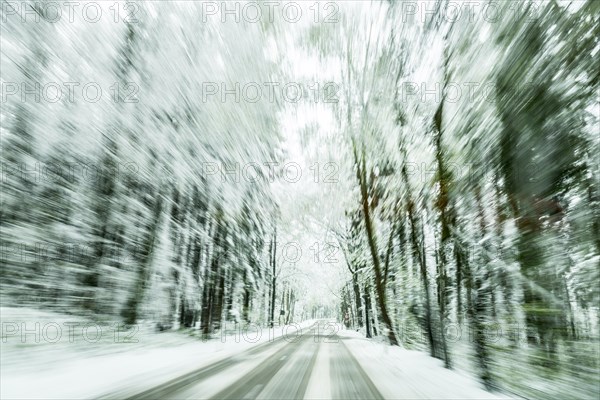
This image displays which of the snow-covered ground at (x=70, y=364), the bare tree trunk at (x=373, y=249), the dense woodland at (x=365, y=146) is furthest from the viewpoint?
the bare tree trunk at (x=373, y=249)

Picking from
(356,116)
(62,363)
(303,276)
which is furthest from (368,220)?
(303,276)

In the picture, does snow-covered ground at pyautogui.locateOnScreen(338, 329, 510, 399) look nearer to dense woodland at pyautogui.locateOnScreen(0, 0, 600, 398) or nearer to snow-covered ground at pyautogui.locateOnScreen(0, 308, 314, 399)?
dense woodland at pyautogui.locateOnScreen(0, 0, 600, 398)

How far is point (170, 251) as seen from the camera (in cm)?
1127

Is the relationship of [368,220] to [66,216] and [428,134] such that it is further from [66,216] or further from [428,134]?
[66,216]

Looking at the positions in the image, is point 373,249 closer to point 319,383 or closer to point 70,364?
point 319,383

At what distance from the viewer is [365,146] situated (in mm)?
14766

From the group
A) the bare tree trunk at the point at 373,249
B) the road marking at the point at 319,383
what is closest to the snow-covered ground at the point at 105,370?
the road marking at the point at 319,383

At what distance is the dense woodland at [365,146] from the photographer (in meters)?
6.23

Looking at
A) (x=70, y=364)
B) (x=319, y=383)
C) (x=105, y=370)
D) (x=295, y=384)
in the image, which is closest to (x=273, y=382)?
(x=295, y=384)

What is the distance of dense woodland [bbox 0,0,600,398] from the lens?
623 centimetres

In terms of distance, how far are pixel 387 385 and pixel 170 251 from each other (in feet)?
24.4

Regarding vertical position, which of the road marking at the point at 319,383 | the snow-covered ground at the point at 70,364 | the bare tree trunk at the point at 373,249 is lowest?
the road marking at the point at 319,383

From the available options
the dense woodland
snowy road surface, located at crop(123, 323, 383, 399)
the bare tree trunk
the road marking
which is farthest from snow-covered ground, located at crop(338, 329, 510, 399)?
the bare tree trunk

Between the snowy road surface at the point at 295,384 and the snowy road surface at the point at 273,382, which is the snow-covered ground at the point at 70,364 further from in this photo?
the snowy road surface at the point at 295,384
